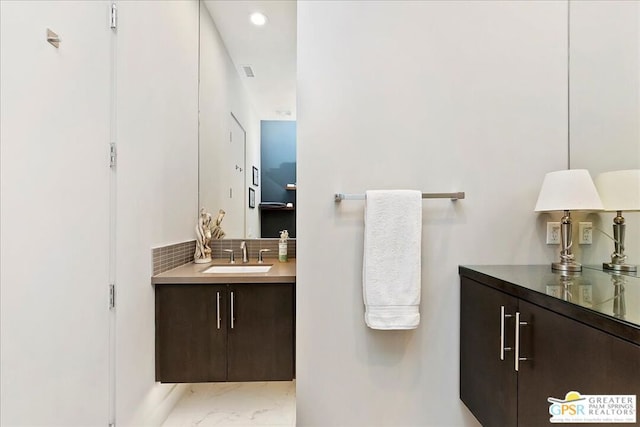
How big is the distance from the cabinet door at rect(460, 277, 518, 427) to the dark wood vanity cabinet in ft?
2.83

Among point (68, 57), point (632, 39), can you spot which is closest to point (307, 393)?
point (68, 57)

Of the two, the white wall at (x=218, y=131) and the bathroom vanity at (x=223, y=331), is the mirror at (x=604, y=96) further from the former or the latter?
the white wall at (x=218, y=131)

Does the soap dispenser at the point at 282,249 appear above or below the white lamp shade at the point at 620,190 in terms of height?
below

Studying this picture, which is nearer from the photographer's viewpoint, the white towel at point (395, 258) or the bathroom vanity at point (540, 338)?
the bathroom vanity at point (540, 338)

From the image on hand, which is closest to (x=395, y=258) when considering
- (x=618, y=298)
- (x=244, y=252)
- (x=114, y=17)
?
(x=618, y=298)

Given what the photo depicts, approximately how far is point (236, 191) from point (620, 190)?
84.7 inches

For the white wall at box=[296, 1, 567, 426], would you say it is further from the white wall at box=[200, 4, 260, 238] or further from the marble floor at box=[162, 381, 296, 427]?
the white wall at box=[200, 4, 260, 238]

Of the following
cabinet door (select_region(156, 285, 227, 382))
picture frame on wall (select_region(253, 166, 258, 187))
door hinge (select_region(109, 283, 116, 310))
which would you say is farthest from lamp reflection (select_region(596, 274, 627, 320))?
picture frame on wall (select_region(253, 166, 258, 187))

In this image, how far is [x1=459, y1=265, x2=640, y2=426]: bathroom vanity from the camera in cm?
75

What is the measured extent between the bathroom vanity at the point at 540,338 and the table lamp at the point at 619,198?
0.10 m

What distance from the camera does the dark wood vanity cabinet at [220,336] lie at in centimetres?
161

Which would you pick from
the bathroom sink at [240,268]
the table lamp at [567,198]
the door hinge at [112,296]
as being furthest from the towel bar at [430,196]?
the door hinge at [112,296]

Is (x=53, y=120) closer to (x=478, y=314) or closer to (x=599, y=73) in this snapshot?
(x=478, y=314)

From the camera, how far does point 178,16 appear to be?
1857 millimetres
